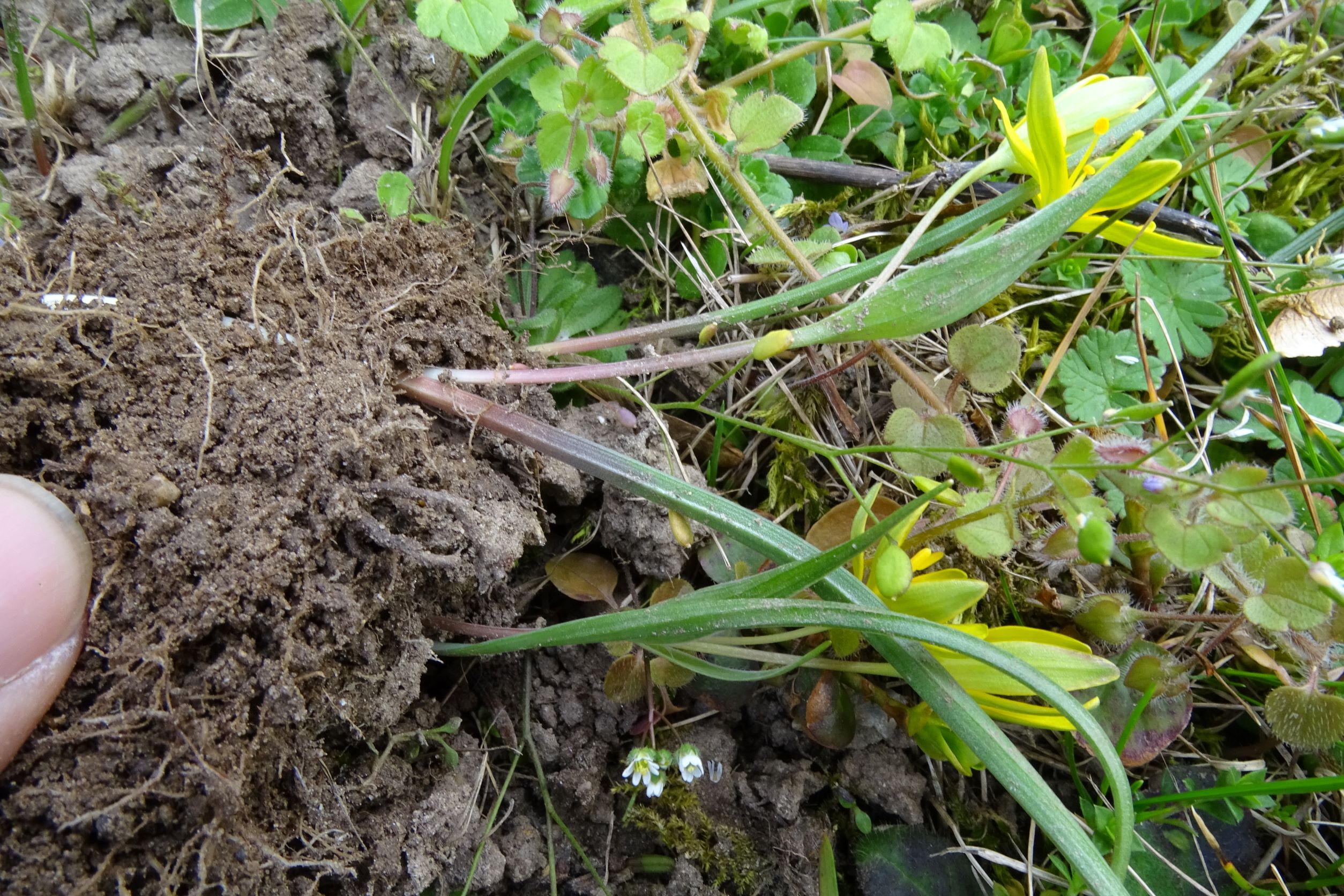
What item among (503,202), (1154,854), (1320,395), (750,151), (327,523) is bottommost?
(1154,854)

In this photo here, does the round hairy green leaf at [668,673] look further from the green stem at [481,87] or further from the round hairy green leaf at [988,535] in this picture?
the green stem at [481,87]

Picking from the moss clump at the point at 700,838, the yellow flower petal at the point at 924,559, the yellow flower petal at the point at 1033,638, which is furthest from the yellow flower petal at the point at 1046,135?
the moss clump at the point at 700,838

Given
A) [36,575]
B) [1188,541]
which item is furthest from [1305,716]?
[36,575]

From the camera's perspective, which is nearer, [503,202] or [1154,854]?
[1154,854]

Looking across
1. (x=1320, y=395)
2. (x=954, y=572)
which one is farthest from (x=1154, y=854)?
(x=1320, y=395)

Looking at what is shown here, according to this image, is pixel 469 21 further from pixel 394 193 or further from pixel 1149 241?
pixel 1149 241

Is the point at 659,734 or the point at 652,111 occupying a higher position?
the point at 652,111

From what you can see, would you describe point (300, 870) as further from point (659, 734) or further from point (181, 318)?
point (181, 318)
